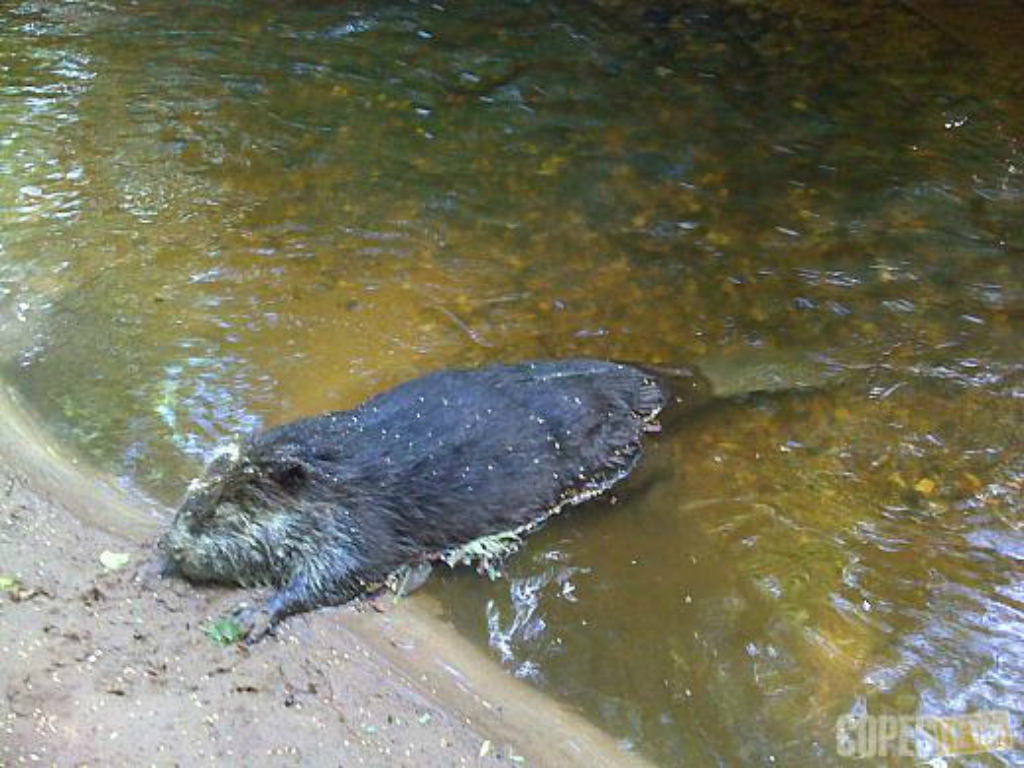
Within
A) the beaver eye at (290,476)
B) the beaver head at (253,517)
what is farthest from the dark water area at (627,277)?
the beaver eye at (290,476)

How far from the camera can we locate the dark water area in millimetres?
4648

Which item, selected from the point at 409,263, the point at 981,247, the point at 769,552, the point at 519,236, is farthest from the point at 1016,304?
the point at 409,263

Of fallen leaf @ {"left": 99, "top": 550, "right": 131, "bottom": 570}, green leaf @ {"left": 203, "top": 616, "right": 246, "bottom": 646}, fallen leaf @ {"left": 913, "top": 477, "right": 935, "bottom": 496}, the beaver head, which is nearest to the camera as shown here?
green leaf @ {"left": 203, "top": 616, "right": 246, "bottom": 646}

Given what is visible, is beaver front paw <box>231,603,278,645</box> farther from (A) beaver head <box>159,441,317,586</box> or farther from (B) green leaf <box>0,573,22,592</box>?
(B) green leaf <box>0,573,22,592</box>

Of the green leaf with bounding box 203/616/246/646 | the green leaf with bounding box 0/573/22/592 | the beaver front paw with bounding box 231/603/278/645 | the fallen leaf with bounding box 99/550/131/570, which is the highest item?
the green leaf with bounding box 0/573/22/592

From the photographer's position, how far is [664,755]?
4.10 m

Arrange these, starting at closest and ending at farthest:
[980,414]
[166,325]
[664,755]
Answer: [664,755] < [980,414] < [166,325]

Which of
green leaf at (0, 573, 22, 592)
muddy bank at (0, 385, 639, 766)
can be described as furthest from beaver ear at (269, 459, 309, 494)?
green leaf at (0, 573, 22, 592)

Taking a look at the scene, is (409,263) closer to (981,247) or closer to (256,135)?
(256,135)

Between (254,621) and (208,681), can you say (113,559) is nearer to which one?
(254,621)

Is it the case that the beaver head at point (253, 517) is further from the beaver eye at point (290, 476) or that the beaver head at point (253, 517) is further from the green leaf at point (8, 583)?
the green leaf at point (8, 583)

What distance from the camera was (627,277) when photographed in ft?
22.5

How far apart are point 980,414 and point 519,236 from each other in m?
3.17

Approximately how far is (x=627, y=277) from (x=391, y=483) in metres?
2.64
